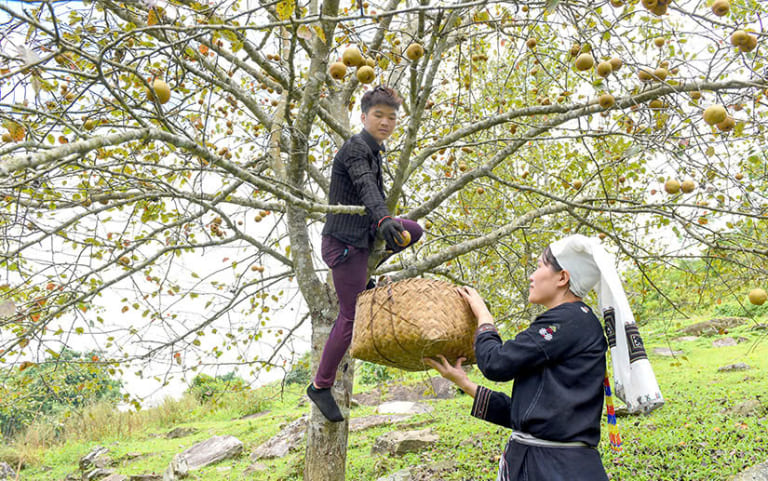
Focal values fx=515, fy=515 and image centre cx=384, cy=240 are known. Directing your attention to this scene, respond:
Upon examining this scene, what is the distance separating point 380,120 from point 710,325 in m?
11.7

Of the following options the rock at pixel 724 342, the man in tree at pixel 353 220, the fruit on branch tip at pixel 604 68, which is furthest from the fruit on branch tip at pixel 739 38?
the rock at pixel 724 342

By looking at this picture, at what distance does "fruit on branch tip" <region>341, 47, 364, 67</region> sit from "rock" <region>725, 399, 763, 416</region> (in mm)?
5380

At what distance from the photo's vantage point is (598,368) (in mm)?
1711

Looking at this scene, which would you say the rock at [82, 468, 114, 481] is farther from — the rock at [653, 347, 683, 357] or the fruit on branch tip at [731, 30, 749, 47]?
the rock at [653, 347, 683, 357]

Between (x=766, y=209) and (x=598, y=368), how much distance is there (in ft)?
7.16

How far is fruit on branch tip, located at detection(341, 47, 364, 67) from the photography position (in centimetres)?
241

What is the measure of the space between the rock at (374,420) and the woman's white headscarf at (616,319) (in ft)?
20.3

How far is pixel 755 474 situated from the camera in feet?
11.1

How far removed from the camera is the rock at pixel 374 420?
7.54 m

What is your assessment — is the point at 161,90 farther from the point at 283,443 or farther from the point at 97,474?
the point at 97,474

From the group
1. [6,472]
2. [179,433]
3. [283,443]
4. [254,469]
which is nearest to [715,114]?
[254,469]

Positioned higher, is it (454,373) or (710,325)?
(454,373)

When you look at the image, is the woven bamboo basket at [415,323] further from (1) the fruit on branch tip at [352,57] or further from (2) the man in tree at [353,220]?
(1) the fruit on branch tip at [352,57]

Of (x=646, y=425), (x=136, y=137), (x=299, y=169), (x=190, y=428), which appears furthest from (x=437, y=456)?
(x=190, y=428)
